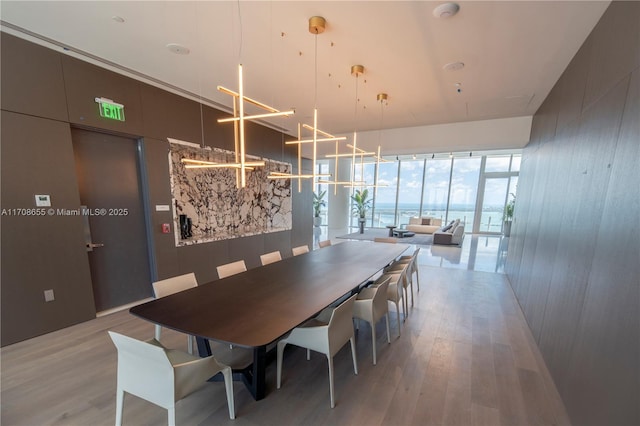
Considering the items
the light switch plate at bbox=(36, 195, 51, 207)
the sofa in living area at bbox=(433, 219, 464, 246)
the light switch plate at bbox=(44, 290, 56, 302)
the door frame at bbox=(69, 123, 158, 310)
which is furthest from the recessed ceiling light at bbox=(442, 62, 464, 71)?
the sofa in living area at bbox=(433, 219, 464, 246)

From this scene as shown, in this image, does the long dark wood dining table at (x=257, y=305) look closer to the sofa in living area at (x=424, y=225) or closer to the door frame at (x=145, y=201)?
the door frame at (x=145, y=201)

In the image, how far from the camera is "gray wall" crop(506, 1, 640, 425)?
1326 mm

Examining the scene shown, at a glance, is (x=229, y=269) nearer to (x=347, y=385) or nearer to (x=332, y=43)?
(x=347, y=385)

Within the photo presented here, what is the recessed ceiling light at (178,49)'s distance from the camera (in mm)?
2674

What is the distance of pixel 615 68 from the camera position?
A: 169 cm

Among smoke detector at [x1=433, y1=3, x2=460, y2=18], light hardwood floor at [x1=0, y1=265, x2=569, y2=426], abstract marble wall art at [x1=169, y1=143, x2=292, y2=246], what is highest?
smoke detector at [x1=433, y1=3, x2=460, y2=18]

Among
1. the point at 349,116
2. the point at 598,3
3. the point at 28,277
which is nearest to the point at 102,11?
the point at 28,277

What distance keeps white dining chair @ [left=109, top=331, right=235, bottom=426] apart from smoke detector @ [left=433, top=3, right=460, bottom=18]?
3.15 meters

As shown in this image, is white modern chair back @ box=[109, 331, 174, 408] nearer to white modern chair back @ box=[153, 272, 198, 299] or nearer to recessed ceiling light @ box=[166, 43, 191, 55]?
white modern chair back @ box=[153, 272, 198, 299]

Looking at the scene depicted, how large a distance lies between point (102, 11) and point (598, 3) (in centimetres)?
416

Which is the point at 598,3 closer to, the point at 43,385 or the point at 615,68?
the point at 615,68

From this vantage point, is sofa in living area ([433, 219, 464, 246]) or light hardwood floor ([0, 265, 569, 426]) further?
sofa in living area ([433, 219, 464, 246])

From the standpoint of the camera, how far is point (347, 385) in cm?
207

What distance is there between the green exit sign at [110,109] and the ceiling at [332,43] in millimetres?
481
